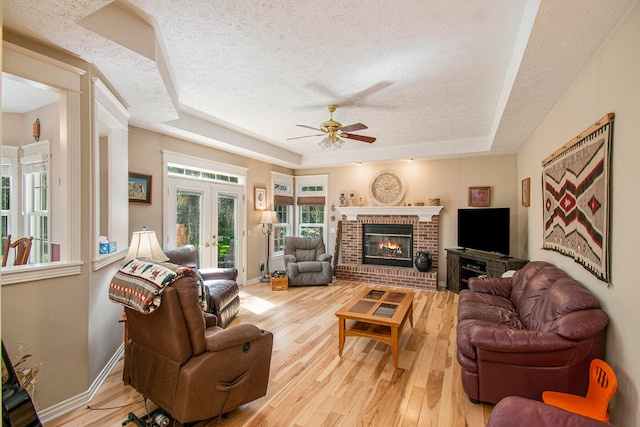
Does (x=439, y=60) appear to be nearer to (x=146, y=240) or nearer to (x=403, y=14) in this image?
(x=403, y=14)

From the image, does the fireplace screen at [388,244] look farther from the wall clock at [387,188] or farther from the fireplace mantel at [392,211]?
the wall clock at [387,188]

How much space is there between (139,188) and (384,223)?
15.0 ft

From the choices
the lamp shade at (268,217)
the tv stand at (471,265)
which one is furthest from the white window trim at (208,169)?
A: the tv stand at (471,265)

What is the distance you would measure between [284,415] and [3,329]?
192cm

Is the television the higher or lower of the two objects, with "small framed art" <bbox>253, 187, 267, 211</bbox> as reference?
lower

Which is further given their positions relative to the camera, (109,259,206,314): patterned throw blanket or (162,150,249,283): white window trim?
(162,150,249,283): white window trim

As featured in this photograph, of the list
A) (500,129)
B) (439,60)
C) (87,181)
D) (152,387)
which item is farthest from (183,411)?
(500,129)

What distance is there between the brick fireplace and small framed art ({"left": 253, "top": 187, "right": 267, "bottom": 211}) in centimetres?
167

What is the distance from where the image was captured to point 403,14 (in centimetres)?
210

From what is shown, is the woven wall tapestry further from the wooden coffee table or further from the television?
the television

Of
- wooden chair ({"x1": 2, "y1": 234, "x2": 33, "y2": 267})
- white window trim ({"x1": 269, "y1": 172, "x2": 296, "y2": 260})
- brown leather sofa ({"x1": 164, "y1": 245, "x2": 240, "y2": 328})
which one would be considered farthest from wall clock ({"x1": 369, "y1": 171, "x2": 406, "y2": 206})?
wooden chair ({"x1": 2, "y1": 234, "x2": 33, "y2": 267})

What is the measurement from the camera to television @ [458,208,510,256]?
197 inches

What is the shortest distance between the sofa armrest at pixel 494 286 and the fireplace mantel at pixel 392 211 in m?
2.31

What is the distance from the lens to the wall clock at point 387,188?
646 centimetres
